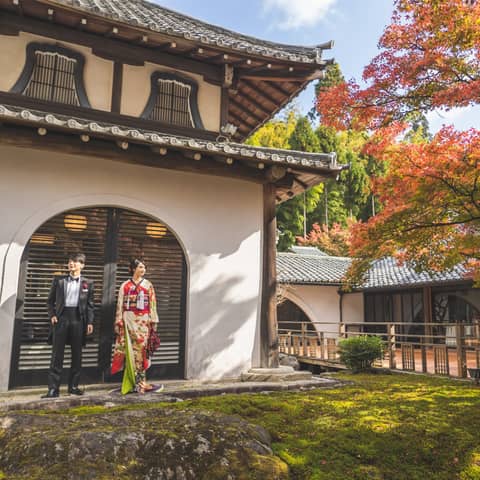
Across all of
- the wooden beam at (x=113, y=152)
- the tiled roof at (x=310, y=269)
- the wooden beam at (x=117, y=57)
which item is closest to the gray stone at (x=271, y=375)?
the wooden beam at (x=113, y=152)

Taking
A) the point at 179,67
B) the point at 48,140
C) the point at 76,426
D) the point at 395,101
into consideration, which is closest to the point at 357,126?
the point at 395,101

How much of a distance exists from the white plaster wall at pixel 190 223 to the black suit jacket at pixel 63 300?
2.29ft

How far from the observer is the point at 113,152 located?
6281mm

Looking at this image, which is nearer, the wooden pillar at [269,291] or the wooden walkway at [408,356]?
the wooden pillar at [269,291]

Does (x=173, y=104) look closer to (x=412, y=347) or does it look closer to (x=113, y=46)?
(x=113, y=46)

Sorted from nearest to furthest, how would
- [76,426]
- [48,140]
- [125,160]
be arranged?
[76,426] < [48,140] < [125,160]

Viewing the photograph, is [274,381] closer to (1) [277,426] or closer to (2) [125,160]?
(1) [277,426]

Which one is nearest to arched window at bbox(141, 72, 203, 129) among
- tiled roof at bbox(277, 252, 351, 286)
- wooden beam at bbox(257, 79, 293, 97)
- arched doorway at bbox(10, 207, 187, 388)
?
wooden beam at bbox(257, 79, 293, 97)

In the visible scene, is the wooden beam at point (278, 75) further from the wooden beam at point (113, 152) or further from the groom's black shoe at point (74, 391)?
the groom's black shoe at point (74, 391)

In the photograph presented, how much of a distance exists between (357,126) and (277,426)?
214 inches

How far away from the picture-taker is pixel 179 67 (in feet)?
24.9

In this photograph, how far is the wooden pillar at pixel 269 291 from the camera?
23.2ft

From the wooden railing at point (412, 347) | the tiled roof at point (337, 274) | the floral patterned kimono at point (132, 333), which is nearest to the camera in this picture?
the floral patterned kimono at point (132, 333)

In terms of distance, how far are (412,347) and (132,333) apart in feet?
24.6
